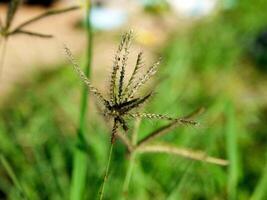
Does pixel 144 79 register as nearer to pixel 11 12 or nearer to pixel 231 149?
pixel 11 12

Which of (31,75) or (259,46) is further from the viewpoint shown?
(259,46)

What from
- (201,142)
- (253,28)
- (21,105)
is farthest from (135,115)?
(253,28)

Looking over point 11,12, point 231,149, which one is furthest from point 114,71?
point 231,149

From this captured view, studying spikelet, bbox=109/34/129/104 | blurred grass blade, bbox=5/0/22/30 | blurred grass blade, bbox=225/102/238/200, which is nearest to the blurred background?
blurred grass blade, bbox=225/102/238/200

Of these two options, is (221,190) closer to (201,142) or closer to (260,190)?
(260,190)

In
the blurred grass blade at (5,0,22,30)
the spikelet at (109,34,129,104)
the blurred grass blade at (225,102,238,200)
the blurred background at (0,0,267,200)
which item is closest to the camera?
the spikelet at (109,34,129,104)

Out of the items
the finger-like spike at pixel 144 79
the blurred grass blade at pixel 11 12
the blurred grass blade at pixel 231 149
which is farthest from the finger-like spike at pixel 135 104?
the blurred grass blade at pixel 231 149

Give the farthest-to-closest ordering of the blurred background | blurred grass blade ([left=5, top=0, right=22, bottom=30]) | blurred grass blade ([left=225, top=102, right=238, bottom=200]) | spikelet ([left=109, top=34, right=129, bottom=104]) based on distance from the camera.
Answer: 1. the blurred background
2. blurred grass blade ([left=225, top=102, right=238, bottom=200])
3. blurred grass blade ([left=5, top=0, right=22, bottom=30])
4. spikelet ([left=109, top=34, right=129, bottom=104])

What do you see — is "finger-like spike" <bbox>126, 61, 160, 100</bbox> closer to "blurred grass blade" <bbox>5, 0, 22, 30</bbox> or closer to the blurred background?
the blurred background
